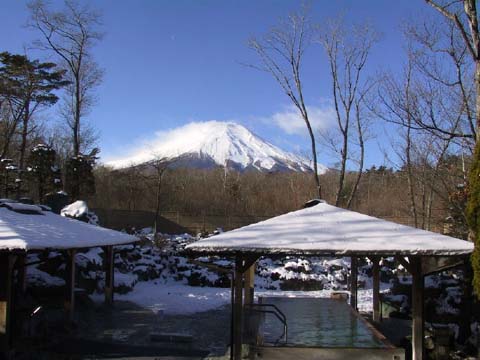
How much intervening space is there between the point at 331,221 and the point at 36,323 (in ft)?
19.5

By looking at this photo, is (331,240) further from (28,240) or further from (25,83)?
(25,83)

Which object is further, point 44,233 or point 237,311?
point 44,233

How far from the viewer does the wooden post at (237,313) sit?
6.72m

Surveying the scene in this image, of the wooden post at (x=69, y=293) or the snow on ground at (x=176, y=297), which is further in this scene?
the snow on ground at (x=176, y=297)

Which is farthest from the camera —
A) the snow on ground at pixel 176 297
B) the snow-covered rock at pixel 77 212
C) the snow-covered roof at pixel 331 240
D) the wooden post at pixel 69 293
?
the snow-covered rock at pixel 77 212

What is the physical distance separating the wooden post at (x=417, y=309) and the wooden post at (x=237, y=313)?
221 cm

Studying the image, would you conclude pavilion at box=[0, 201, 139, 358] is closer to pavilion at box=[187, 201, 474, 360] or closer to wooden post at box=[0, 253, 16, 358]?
Answer: wooden post at box=[0, 253, 16, 358]

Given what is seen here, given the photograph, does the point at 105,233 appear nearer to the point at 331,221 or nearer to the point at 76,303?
the point at 76,303

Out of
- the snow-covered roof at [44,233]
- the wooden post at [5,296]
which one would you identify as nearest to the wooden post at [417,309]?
the snow-covered roof at [44,233]

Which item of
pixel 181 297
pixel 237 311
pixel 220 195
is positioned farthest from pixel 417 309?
pixel 220 195

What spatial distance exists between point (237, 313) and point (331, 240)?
1.53 metres

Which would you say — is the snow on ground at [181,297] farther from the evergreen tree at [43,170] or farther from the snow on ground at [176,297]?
the evergreen tree at [43,170]

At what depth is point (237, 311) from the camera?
686cm

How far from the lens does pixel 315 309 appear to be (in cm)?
1182
